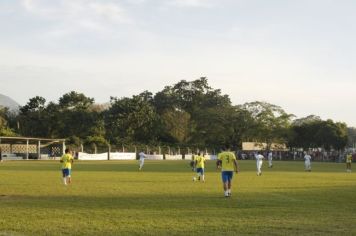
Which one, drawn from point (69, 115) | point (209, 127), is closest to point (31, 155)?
point (69, 115)

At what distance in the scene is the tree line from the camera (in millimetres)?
93938

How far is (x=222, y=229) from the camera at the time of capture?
37.6ft

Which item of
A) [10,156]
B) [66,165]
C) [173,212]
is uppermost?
[10,156]

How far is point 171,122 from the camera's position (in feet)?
368

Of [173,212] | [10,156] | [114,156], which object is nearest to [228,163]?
[173,212]

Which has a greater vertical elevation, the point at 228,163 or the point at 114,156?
the point at 228,163

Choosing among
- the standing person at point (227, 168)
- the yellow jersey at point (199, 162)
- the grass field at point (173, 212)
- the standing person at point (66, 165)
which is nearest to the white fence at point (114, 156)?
the yellow jersey at point (199, 162)

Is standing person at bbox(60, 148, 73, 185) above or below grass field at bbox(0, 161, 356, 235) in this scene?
above

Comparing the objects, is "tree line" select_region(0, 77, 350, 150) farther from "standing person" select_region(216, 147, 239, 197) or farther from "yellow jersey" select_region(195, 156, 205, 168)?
"standing person" select_region(216, 147, 239, 197)

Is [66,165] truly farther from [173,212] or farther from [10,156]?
[10,156]

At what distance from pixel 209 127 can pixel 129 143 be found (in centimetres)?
2294

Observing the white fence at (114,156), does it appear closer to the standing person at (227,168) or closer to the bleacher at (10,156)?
the bleacher at (10,156)

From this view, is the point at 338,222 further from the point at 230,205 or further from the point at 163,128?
the point at 163,128

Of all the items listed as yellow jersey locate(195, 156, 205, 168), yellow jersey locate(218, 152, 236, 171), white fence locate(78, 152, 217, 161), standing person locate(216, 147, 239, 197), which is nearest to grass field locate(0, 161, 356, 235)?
standing person locate(216, 147, 239, 197)
